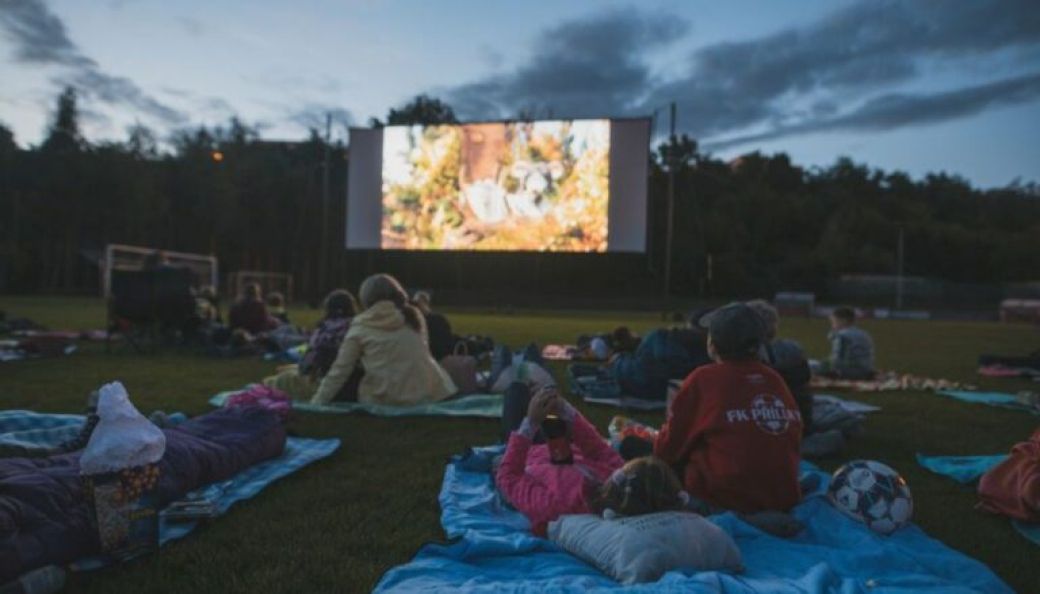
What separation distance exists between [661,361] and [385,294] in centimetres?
235

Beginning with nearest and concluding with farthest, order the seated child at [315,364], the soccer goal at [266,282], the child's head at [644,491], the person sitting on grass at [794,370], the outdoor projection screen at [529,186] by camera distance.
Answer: the child's head at [644,491]
the person sitting on grass at [794,370]
the seated child at [315,364]
the outdoor projection screen at [529,186]
the soccer goal at [266,282]

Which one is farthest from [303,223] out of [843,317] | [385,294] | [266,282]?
[385,294]

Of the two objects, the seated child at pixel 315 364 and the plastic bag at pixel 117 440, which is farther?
the seated child at pixel 315 364

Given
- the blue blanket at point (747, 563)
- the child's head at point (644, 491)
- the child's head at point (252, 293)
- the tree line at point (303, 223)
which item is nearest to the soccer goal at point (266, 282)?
the tree line at point (303, 223)

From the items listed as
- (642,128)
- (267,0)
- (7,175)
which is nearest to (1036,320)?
(642,128)

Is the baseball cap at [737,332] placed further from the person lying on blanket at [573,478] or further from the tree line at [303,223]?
the tree line at [303,223]

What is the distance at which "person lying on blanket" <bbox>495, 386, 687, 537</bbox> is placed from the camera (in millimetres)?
2449

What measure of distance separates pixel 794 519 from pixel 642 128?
15.3 meters

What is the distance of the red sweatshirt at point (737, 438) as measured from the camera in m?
2.85

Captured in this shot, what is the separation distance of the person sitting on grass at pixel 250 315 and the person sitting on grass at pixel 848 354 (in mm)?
7510

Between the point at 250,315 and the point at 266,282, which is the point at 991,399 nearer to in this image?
the point at 250,315

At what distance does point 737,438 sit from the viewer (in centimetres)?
283

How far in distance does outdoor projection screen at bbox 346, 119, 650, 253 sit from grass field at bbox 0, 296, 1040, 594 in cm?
1011

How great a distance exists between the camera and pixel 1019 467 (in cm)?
333
